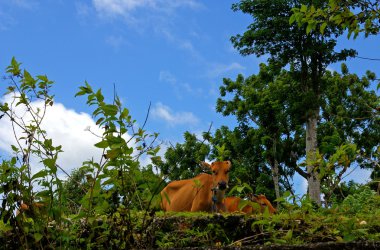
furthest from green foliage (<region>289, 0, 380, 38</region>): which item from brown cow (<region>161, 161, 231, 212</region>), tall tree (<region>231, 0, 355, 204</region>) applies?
tall tree (<region>231, 0, 355, 204</region>)

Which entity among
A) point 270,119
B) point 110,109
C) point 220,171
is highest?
point 270,119

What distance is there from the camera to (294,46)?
34312mm

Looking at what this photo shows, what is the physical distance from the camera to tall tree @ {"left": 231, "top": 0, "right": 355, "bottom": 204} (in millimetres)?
33094

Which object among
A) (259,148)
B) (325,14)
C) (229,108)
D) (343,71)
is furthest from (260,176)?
(325,14)

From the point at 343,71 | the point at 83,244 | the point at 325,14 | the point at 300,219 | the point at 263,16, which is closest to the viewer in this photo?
the point at 83,244

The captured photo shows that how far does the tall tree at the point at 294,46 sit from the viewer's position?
3309cm

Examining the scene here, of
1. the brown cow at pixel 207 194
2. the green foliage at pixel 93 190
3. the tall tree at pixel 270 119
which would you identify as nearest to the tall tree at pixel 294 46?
the tall tree at pixel 270 119

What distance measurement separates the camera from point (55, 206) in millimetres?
4551

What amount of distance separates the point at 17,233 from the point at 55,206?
35cm

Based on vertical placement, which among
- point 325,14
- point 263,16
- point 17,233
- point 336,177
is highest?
point 263,16

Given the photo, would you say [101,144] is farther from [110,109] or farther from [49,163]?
[49,163]

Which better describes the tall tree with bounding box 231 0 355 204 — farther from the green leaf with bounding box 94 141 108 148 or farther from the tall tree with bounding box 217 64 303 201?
the green leaf with bounding box 94 141 108 148

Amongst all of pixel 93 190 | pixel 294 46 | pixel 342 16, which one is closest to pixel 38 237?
pixel 93 190

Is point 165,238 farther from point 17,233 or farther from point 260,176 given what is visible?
point 260,176
